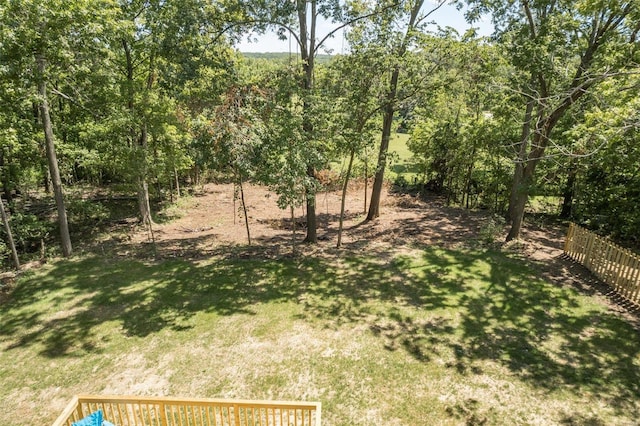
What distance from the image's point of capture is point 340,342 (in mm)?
7645

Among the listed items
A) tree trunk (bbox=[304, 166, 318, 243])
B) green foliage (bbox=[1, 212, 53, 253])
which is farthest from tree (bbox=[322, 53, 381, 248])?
green foliage (bbox=[1, 212, 53, 253])

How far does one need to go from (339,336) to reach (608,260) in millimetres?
7886

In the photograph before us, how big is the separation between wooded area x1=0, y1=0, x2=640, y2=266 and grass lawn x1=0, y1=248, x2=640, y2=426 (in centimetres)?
315

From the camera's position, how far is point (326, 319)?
8602mm

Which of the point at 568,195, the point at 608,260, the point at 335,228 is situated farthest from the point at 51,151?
the point at 568,195

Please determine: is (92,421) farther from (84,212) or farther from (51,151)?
(84,212)

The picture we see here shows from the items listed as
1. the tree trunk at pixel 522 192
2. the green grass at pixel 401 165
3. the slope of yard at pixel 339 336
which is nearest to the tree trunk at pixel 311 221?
the slope of yard at pixel 339 336

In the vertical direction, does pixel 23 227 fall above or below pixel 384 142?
below

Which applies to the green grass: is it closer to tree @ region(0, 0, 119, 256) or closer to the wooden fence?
the wooden fence

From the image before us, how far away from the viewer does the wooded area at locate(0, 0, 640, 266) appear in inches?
370

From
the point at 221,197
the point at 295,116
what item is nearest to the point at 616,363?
A: the point at 295,116

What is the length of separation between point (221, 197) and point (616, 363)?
65.9 feet

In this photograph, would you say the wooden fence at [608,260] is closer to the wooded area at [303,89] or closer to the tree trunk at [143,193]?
the wooded area at [303,89]

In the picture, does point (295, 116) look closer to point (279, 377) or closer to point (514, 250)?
point (279, 377)
